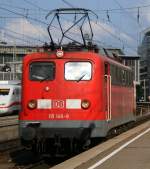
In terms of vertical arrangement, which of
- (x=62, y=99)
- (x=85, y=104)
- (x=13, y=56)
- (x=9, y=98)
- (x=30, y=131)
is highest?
(x=13, y=56)

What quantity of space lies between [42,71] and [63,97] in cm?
100

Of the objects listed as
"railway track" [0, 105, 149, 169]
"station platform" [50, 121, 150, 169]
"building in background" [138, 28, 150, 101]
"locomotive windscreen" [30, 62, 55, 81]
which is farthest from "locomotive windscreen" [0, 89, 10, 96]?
"building in background" [138, 28, 150, 101]

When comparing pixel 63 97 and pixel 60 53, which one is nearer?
pixel 63 97

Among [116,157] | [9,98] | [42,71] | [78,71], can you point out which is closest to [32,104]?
[42,71]

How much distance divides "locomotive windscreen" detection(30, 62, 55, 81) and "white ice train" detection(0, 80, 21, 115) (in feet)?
97.7

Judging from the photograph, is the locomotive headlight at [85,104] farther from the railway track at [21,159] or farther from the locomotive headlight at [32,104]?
the railway track at [21,159]

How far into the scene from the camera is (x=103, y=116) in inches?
648

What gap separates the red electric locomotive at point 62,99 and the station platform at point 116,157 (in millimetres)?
763

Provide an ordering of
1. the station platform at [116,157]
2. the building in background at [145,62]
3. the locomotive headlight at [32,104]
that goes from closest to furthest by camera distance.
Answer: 1. the station platform at [116,157]
2. the locomotive headlight at [32,104]
3. the building in background at [145,62]

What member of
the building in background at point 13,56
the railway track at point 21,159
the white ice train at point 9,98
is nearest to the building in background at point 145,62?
the building in background at point 13,56

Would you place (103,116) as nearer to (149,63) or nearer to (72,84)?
(72,84)

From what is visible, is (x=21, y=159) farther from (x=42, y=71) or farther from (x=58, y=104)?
(x=42, y=71)

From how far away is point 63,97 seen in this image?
16.0 metres

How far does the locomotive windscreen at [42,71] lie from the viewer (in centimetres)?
1633
